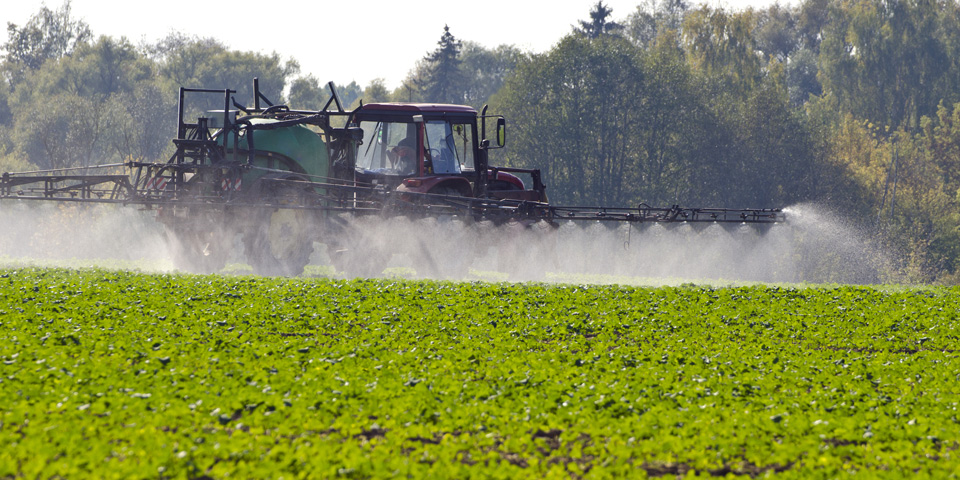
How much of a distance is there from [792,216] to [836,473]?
62.0 ft

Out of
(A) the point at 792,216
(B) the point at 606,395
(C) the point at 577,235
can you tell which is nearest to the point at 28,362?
(B) the point at 606,395

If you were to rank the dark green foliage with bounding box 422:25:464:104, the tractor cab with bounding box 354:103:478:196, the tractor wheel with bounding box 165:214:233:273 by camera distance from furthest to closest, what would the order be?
the dark green foliage with bounding box 422:25:464:104
the tractor cab with bounding box 354:103:478:196
the tractor wheel with bounding box 165:214:233:273

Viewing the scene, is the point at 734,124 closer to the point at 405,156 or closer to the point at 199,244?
the point at 405,156

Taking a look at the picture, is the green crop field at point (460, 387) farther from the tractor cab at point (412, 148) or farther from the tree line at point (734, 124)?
the tree line at point (734, 124)

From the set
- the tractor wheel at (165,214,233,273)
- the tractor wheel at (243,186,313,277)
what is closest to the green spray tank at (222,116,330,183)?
the tractor wheel at (243,186,313,277)

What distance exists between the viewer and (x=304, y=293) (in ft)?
56.1

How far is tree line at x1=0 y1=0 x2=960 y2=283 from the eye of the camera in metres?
57.8

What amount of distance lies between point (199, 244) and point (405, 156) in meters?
5.05

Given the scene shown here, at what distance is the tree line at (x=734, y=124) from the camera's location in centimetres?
5781

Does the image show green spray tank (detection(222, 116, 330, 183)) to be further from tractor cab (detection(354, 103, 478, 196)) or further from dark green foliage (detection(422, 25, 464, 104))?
dark green foliage (detection(422, 25, 464, 104))

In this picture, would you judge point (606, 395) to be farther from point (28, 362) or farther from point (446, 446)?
point (28, 362)

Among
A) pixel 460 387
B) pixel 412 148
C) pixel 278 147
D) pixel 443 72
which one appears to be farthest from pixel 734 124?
pixel 460 387

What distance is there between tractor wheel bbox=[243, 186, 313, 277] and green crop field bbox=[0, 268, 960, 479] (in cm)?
401

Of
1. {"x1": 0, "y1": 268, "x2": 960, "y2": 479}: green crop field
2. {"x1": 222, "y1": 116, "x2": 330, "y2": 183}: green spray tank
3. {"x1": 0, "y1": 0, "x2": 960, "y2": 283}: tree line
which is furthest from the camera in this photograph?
{"x1": 0, "y1": 0, "x2": 960, "y2": 283}: tree line
